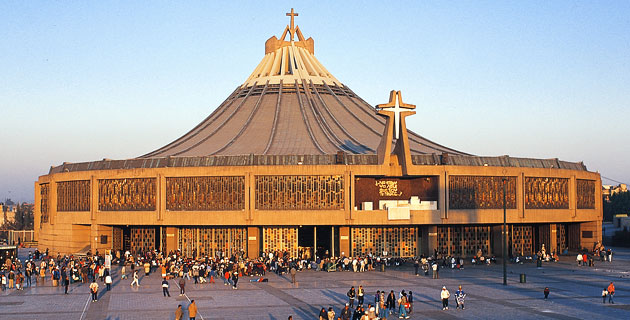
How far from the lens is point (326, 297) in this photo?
33.0 metres

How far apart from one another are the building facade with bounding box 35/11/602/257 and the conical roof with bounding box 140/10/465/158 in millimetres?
268

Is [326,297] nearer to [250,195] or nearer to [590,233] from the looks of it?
[250,195]

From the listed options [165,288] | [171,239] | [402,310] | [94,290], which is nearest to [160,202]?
[171,239]

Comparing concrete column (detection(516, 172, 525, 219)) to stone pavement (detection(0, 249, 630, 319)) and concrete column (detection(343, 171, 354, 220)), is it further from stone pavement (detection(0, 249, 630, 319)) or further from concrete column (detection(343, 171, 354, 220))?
concrete column (detection(343, 171, 354, 220))

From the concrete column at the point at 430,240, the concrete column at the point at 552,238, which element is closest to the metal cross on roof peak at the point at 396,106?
the concrete column at the point at 430,240

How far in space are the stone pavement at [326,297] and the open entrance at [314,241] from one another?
836 cm

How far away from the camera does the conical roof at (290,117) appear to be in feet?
189

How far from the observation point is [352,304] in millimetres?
29266

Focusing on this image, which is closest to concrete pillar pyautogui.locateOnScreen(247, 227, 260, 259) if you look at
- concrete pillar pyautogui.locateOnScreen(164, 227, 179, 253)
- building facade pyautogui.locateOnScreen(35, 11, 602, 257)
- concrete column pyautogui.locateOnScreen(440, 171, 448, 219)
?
building facade pyautogui.locateOnScreen(35, 11, 602, 257)

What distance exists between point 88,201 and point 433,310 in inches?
1296

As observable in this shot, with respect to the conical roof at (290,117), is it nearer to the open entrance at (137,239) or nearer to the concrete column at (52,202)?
the open entrance at (137,239)

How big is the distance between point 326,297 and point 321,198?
61.1 ft

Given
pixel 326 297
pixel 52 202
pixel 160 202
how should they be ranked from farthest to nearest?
1. pixel 52 202
2. pixel 160 202
3. pixel 326 297

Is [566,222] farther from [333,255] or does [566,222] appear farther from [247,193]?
[247,193]
